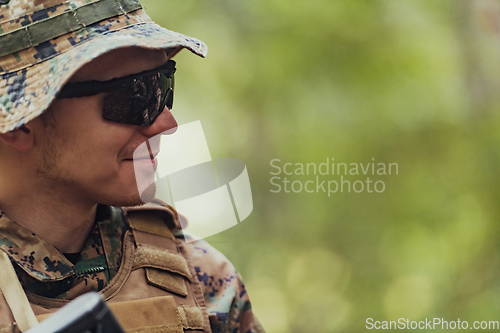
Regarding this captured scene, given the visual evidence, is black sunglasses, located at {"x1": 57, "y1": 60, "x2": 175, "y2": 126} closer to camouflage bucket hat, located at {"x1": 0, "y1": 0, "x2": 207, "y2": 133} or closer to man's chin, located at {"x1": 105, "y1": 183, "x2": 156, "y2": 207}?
camouflage bucket hat, located at {"x1": 0, "y1": 0, "x2": 207, "y2": 133}

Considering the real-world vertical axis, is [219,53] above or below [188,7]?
below

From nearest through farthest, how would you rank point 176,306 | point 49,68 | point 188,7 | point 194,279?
point 49,68 → point 176,306 → point 194,279 → point 188,7

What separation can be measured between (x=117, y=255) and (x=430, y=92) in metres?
3.55

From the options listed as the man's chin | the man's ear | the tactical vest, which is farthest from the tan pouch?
the man's ear

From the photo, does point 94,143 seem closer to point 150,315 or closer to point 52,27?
point 52,27

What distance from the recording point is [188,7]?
4082mm

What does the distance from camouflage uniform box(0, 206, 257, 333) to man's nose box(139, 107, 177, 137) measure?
13.1 inches

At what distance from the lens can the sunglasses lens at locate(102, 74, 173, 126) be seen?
3.86 ft

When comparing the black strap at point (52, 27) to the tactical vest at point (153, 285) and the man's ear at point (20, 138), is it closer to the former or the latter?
the man's ear at point (20, 138)

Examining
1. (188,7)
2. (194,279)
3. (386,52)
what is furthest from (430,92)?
(194,279)

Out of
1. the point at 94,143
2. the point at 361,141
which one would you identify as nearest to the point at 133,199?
the point at 94,143

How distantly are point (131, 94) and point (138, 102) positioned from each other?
0.09 ft

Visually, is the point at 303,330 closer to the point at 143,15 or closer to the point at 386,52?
the point at 386,52

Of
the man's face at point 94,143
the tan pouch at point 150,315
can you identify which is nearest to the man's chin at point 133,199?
the man's face at point 94,143
